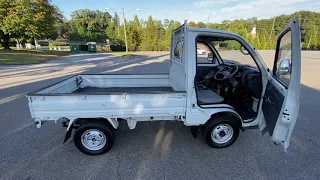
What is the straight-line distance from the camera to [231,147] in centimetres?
325

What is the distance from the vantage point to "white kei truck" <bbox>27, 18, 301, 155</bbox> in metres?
2.56

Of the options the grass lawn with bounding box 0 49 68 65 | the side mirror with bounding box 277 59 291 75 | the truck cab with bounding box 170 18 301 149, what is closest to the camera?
the truck cab with bounding box 170 18 301 149

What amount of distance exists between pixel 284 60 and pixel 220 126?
1421 millimetres

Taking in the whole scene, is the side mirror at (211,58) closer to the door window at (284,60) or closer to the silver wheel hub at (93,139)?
the door window at (284,60)

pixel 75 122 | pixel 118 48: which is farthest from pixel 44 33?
pixel 75 122

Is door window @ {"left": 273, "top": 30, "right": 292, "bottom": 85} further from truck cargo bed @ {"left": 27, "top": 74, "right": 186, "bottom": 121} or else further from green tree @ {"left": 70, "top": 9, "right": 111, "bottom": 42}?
green tree @ {"left": 70, "top": 9, "right": 111, "bottom": 42}

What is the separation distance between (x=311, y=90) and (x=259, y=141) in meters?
5.46

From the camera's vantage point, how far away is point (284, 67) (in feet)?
9.37

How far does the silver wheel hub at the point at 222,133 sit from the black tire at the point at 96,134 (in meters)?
1.70

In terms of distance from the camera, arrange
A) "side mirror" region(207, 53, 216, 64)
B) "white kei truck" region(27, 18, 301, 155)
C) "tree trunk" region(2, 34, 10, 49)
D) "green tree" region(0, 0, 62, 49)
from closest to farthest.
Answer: "white kei truck" region(27, 18, 301, 155)
"side mirror" region(207, 53, 216, 64)
"green tree" region(0, 0, 62, 49)
"tree trunk" region(2, 34, 10, 49)

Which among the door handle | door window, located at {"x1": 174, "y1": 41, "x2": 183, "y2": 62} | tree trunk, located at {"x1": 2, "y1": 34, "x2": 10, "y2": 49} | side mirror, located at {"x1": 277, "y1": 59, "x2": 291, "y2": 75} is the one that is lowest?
the door handle

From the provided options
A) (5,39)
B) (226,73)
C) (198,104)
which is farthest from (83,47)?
(198,104)

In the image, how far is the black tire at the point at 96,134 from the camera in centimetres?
289

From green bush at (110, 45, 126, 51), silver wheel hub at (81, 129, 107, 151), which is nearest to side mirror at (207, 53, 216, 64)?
silver wheel hub at (81, 129, 107, 151)
